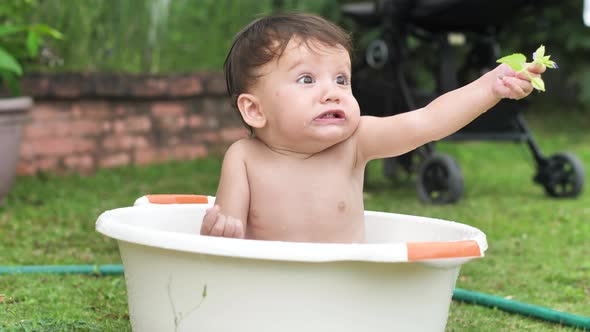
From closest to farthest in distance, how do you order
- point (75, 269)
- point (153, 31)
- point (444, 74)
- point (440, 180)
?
point (75, 269) < point (440, 180) < point (444, 74) < point (153, 31)

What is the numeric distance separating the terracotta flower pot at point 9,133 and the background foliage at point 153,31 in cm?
66

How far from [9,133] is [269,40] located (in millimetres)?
1899

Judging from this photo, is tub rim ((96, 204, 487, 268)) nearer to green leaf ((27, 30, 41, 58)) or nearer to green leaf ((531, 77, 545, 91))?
green leaf ((531, 77, 545, 91))

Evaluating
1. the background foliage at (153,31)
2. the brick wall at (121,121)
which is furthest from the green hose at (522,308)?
the brick wall at (121,121)

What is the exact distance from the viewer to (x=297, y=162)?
180 centimetres

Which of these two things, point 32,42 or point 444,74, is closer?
point 32,42

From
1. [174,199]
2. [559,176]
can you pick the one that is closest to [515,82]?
[174,199]

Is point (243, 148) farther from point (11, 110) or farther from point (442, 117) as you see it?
point (11, 110)

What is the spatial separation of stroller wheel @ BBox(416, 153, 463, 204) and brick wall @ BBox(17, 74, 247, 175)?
1714 millimetres

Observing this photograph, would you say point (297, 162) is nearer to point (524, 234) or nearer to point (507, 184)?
point (524, 234)

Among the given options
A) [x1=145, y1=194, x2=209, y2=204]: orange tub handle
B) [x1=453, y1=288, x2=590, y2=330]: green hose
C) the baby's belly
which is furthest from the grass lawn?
the baby's belly

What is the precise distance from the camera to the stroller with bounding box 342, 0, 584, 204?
382 centimetres

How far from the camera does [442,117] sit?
1698 millimetres

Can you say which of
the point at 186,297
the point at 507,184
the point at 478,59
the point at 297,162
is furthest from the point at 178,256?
the point at 507,184
